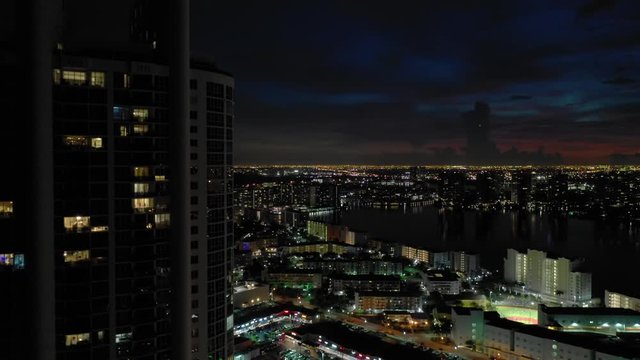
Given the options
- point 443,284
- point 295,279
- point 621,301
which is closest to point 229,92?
point 295,279

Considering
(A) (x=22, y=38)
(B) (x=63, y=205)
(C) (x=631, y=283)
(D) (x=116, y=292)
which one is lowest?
(C) (x=631, y=283)

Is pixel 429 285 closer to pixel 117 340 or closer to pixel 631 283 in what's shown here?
pixel 631 283

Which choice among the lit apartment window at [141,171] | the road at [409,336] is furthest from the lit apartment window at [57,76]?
the road at [409,336]

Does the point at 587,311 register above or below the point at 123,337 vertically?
below

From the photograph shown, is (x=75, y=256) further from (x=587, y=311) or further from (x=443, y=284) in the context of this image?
(x=443, y=284)

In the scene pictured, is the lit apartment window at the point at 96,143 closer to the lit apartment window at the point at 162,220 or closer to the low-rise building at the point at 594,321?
the lit apartment window at the point at 162,220

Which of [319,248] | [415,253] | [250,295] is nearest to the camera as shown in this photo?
[250,295]

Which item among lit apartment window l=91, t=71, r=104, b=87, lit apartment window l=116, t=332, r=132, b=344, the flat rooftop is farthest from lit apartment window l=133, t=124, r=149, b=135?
the flat rooftop

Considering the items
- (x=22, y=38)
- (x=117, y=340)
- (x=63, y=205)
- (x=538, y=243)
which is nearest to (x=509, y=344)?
(x=117, y=340)
